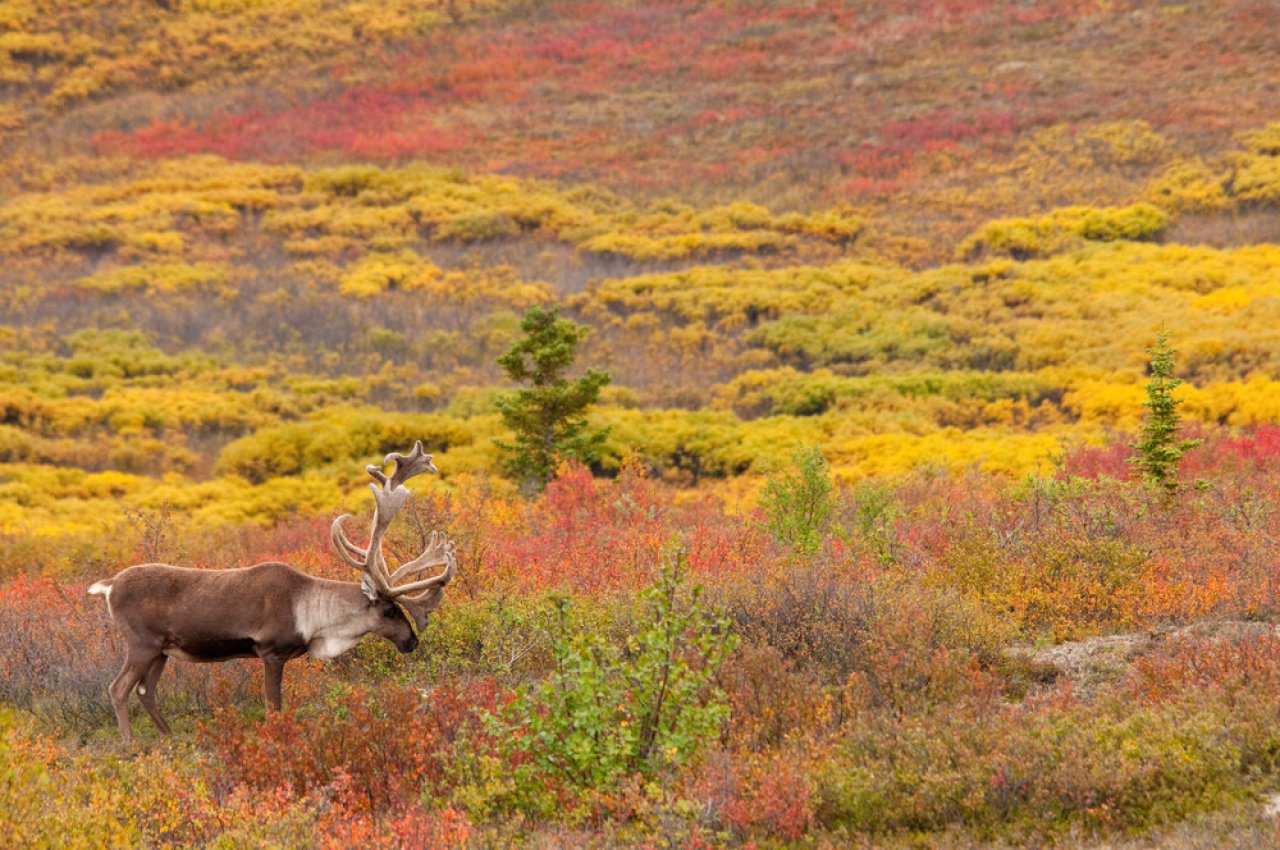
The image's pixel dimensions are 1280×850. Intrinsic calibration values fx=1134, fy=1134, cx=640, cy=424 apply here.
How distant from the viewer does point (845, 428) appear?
66.8ft

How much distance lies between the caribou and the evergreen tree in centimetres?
849

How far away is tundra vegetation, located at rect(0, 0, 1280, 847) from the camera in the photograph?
18.0ft

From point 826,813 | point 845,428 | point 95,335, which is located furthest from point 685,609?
point 95,335

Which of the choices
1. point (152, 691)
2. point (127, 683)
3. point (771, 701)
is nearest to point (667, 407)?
point (152, 691)

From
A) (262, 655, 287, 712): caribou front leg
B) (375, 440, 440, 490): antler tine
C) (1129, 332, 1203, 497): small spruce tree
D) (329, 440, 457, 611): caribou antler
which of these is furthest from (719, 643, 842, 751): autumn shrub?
(1129, 332, 1203, 497): small spruce tree

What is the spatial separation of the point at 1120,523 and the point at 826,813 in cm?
523

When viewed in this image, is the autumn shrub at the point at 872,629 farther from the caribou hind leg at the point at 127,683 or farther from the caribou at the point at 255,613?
the caribou hind leg at the point at 127,683

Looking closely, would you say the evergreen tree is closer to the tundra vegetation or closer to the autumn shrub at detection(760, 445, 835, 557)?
the tundra vegetation

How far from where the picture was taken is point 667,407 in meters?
23.5

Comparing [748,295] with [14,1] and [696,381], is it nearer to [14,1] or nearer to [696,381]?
[696,381]

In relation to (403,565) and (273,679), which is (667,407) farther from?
(273,679)

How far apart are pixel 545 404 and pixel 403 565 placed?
872 centimetres

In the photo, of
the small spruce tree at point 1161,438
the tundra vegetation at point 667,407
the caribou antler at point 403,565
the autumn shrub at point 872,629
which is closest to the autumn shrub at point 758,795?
the tundra vegetation at point 667,407

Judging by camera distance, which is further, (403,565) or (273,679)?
(403,565)
